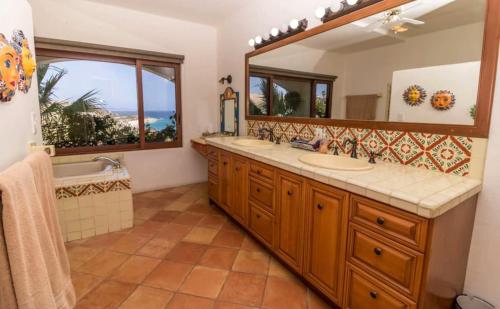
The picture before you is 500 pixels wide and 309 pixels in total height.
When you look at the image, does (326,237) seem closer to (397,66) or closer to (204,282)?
(204,282)

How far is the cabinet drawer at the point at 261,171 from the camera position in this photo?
6.60ft

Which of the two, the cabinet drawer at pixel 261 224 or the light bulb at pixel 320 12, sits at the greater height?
the light bulb at pixel 320 12

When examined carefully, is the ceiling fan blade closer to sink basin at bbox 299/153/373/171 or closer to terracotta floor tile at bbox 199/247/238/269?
sink basin at bbox 299/153/373/171

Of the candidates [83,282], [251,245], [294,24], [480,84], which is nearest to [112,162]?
[83,282]

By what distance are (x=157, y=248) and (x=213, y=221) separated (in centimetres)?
71

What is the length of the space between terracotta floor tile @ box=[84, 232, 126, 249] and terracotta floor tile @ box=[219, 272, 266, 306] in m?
1.26

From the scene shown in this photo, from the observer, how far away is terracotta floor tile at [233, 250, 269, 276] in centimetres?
201

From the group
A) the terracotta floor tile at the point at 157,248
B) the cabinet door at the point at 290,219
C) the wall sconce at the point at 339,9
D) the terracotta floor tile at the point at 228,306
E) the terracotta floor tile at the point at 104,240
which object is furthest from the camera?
the terracotta floor tile at the point at 104,240

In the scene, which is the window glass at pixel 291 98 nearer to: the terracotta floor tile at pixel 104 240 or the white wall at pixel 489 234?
the white wall at pixel 489 234

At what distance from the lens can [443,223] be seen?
3.67ft

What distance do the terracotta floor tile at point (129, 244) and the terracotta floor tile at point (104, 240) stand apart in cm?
6

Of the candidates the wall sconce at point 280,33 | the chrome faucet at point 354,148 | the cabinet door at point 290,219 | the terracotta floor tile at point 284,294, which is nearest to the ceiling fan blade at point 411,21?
the chrome faucet at point 354,148

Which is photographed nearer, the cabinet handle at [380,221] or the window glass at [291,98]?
the cabinet handle at [380,221]

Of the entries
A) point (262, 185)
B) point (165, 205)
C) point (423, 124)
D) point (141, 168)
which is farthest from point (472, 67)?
point (141, 168)
